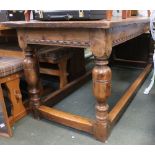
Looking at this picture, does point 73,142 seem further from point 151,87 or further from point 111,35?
point 151,87

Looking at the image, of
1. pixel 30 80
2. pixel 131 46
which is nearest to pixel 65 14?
pixel 30 80

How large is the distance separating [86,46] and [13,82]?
0.59 m

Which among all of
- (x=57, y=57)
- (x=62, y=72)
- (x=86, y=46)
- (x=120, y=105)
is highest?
(x=86, y=46)

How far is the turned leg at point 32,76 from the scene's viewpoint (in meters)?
1.21

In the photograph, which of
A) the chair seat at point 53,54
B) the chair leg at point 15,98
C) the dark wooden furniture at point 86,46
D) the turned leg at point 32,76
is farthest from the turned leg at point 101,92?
the chair seat at point 53,54

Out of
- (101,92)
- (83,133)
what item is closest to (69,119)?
(83,133)

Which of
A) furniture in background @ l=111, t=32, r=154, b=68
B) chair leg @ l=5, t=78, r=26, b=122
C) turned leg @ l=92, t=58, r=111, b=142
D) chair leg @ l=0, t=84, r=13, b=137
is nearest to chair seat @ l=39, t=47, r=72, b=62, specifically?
chair leg @ l=5, t=78, r=26, b=122

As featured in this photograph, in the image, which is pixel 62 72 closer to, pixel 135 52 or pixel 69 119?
pixel 69 119

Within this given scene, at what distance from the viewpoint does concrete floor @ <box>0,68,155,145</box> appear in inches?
43.8

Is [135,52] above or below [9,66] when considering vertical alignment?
below

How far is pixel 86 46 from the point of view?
0.94m

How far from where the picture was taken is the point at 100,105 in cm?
105

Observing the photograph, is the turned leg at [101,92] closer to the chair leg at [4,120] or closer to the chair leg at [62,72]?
the chair leg at [4,120]
